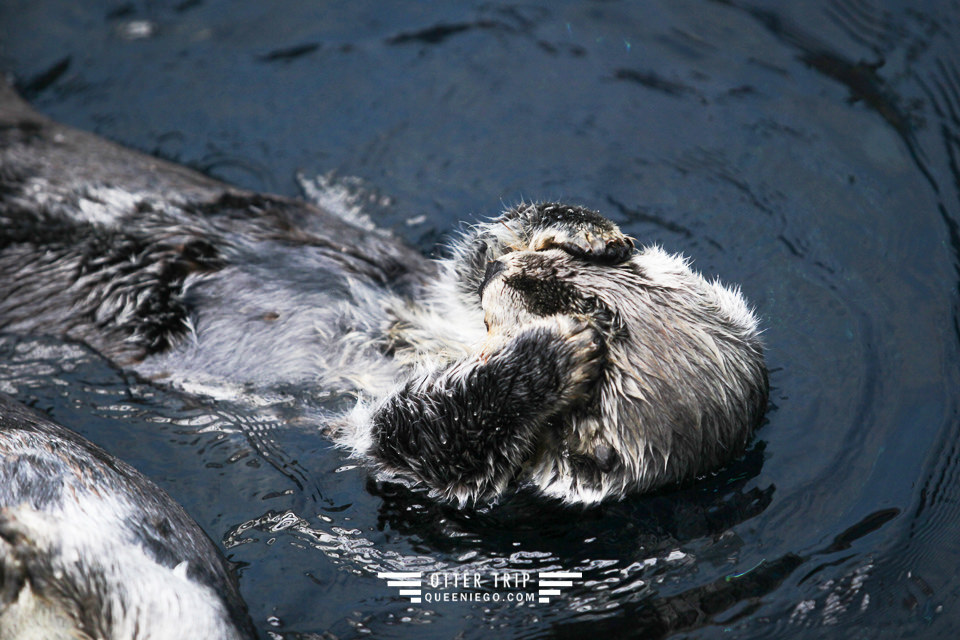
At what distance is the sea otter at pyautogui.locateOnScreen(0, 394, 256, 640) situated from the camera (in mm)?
2166

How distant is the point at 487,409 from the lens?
108 inches

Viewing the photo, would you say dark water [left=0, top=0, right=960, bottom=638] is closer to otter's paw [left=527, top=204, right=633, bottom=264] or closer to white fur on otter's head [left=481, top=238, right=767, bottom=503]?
white fur on otter's head [left=481, top=238, right=767, bottom=503]

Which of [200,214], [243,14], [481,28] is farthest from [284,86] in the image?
[200,214]

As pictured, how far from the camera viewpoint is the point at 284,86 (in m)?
4.91

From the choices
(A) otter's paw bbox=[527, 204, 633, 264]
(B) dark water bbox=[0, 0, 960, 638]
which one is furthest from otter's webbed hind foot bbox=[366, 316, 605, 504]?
(A) otter's paw bbox=[527, 204, 633, 264]

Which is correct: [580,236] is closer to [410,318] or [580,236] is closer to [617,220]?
[410,318]

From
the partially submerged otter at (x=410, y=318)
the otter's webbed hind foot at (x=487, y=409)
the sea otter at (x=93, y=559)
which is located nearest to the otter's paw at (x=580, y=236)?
the partially submerged otter at (x=410, y=318)

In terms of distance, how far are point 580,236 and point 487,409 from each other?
0.71 metres

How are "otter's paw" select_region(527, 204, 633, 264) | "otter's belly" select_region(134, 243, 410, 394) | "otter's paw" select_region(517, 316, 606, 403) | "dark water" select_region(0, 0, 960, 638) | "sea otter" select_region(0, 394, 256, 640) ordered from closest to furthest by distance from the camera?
"sea otter" select_region(0, 394, 256, 640), "otter's paw" select_region(517, 316, 606, 403), "dark water" select_region(0, 0, 960, 638), "otter's paw" select_region(527, 204, 633, 264), "otter's belly" select_region(134, 243, 410, 394)

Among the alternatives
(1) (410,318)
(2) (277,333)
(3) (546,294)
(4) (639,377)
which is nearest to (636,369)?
(4) (639,377)

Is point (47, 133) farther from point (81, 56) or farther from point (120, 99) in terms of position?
point (81, 56)

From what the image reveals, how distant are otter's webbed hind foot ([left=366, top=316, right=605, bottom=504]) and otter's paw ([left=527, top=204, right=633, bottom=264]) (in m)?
0.35

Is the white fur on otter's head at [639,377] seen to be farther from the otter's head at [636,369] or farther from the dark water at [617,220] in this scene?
the dark water at [617,220]

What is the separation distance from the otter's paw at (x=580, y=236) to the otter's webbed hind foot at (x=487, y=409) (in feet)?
1.15
